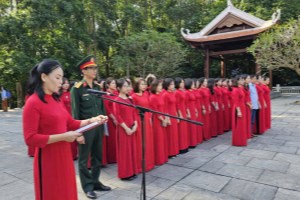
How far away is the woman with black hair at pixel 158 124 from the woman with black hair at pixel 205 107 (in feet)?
6.28

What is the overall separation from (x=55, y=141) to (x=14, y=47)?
47.3ft

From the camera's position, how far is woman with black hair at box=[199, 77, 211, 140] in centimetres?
637

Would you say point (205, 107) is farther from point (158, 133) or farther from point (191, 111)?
point (158, 133)

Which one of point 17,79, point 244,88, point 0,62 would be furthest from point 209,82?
point 17,79

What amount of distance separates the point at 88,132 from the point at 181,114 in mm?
2527

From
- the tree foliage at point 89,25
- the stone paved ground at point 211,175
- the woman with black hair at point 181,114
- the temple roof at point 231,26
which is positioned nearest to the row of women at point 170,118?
the woman with black hair at point 181,114

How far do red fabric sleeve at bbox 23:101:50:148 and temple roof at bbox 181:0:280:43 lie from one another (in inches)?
585

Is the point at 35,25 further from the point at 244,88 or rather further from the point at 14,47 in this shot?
the point at 244,88

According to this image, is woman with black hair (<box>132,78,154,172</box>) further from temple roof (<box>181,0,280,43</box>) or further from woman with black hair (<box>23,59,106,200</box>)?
temple roof (<box>181,0,280,43</box>)

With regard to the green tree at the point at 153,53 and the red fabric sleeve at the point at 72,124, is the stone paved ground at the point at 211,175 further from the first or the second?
the green tree at the point at 153,53

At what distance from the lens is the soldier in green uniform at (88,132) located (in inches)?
131

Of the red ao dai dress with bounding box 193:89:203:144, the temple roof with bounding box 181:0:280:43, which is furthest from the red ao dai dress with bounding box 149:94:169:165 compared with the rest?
the temple roof with bounding box 181:0:280:43

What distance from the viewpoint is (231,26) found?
1634 cm

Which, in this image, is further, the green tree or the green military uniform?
the green tree
